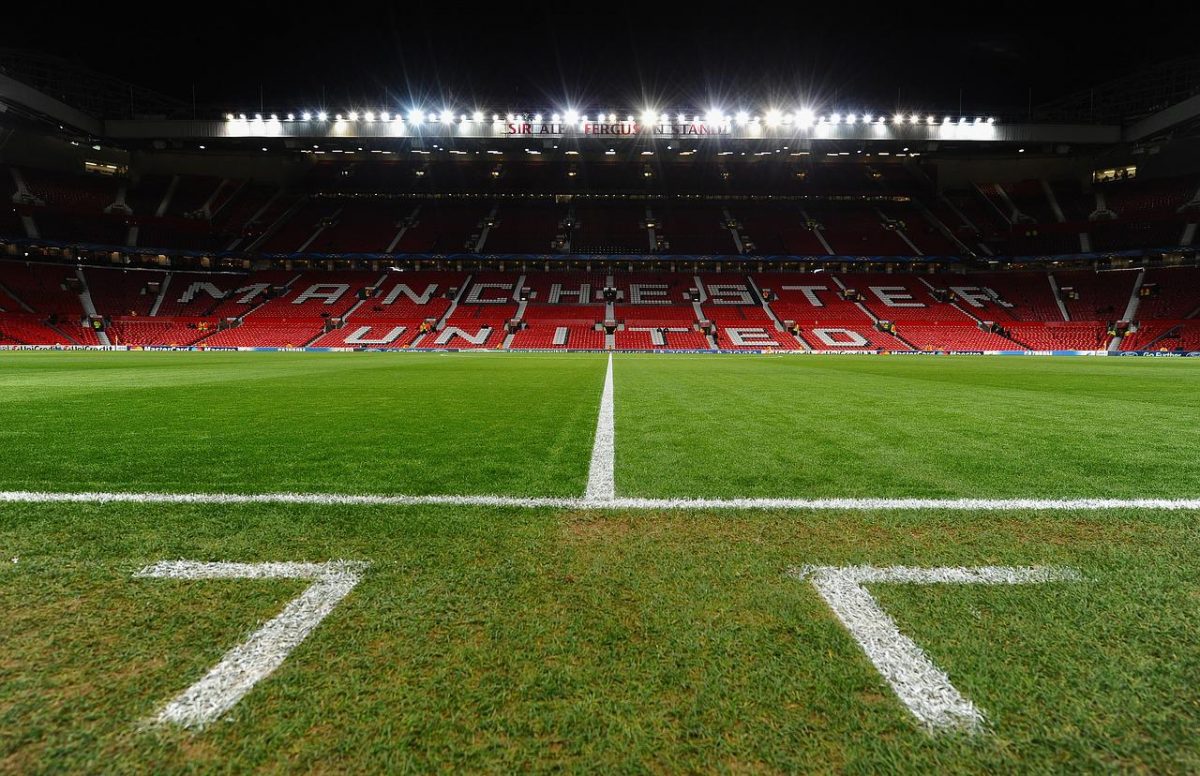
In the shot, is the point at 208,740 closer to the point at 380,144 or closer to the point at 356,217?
the point at 380,144

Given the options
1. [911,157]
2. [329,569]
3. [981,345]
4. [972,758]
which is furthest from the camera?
[911,157]

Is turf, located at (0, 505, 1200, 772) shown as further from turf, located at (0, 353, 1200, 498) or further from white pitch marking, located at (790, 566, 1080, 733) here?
turf, located at (0, 353, 1200, 498)

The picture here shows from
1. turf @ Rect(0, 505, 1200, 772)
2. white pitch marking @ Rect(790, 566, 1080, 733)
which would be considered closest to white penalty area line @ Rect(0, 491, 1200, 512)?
turf @ Rect(0, 505, 1200, 772)

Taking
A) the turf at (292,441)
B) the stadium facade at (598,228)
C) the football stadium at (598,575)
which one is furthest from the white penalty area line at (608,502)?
the stadium facade at (598,228)

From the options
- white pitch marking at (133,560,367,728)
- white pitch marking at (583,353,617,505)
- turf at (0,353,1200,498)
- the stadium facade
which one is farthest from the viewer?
the stadium facade

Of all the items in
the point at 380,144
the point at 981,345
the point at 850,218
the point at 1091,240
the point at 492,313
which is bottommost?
the point at 981,345

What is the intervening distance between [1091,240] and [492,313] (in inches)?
1867

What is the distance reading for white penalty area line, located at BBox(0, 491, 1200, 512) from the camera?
2588mm

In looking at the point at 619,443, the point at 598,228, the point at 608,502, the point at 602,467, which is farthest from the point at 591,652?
the point at 598,228

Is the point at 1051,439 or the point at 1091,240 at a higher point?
the point at 1091,240

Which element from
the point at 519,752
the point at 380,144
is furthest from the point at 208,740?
the point at 380,144

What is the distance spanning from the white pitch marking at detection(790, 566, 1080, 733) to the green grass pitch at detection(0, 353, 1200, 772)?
4 centimetres

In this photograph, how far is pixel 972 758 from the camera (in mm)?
1008

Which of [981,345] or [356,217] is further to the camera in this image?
[356,217]
